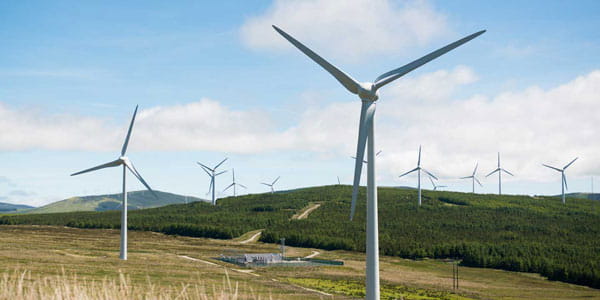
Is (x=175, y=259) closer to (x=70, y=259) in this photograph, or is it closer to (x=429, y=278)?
(x=70, y=259)

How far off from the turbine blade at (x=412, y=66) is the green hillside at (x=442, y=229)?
54.8 meters

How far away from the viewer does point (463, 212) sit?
175 m

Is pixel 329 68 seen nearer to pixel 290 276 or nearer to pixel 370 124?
pixel 370 124

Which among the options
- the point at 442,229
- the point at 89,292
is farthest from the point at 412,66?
the point at 442,229

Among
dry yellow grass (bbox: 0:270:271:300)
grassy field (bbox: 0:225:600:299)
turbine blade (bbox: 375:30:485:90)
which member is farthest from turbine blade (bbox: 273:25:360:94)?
dry yellow grass (bbox: 0:270:271:300)

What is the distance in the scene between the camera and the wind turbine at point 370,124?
36.1 meters

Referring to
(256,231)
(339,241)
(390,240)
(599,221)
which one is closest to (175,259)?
(339,241)

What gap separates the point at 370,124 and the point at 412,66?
5353 mm

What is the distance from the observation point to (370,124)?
1503 inches

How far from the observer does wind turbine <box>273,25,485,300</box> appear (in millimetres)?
36094

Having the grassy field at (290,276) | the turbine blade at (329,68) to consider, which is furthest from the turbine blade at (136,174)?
the turbine blade at (329,68)

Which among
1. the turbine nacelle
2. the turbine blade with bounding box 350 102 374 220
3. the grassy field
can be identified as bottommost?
the grassy field

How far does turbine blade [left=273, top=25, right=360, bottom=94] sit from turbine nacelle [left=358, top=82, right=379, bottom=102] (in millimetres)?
326

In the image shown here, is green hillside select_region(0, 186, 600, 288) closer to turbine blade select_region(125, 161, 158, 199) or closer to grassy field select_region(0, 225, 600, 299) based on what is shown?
grassy field select_region(0, 225, 600, 299)
